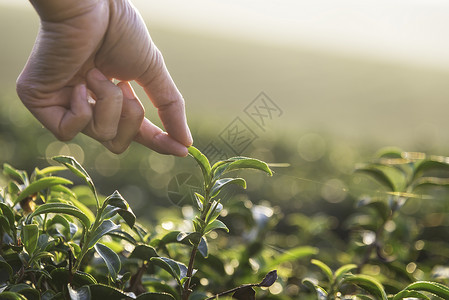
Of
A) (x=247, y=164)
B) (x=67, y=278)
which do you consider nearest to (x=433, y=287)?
(x=247, y=164)

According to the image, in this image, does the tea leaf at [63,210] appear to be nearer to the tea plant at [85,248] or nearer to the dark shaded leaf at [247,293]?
the tea plant at [85,248]

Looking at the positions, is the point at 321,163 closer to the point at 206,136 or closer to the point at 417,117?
the point at 206,136

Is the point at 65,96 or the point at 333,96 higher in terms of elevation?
the point at 65,96

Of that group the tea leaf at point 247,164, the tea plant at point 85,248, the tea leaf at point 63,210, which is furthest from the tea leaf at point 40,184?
the tea leaf at point 247,164

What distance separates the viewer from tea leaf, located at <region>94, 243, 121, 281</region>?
0.96 metres

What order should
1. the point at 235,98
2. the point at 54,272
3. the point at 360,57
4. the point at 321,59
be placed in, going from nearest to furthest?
the point at 54,272
the point at 235,98
the point at 321,59
the point at 360,57

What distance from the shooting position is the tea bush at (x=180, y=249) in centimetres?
93

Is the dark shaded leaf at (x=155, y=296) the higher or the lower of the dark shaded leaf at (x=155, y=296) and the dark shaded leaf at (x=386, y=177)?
the lower

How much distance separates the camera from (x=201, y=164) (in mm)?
952

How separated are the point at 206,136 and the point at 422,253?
91.1 inches

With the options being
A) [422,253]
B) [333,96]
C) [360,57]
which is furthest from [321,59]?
[422,253]

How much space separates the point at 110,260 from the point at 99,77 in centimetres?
35

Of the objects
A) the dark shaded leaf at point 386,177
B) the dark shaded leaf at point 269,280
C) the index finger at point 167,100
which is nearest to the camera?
the dark shaded leaf at point 269,280

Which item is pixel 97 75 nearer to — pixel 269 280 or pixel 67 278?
pixel 67 278
